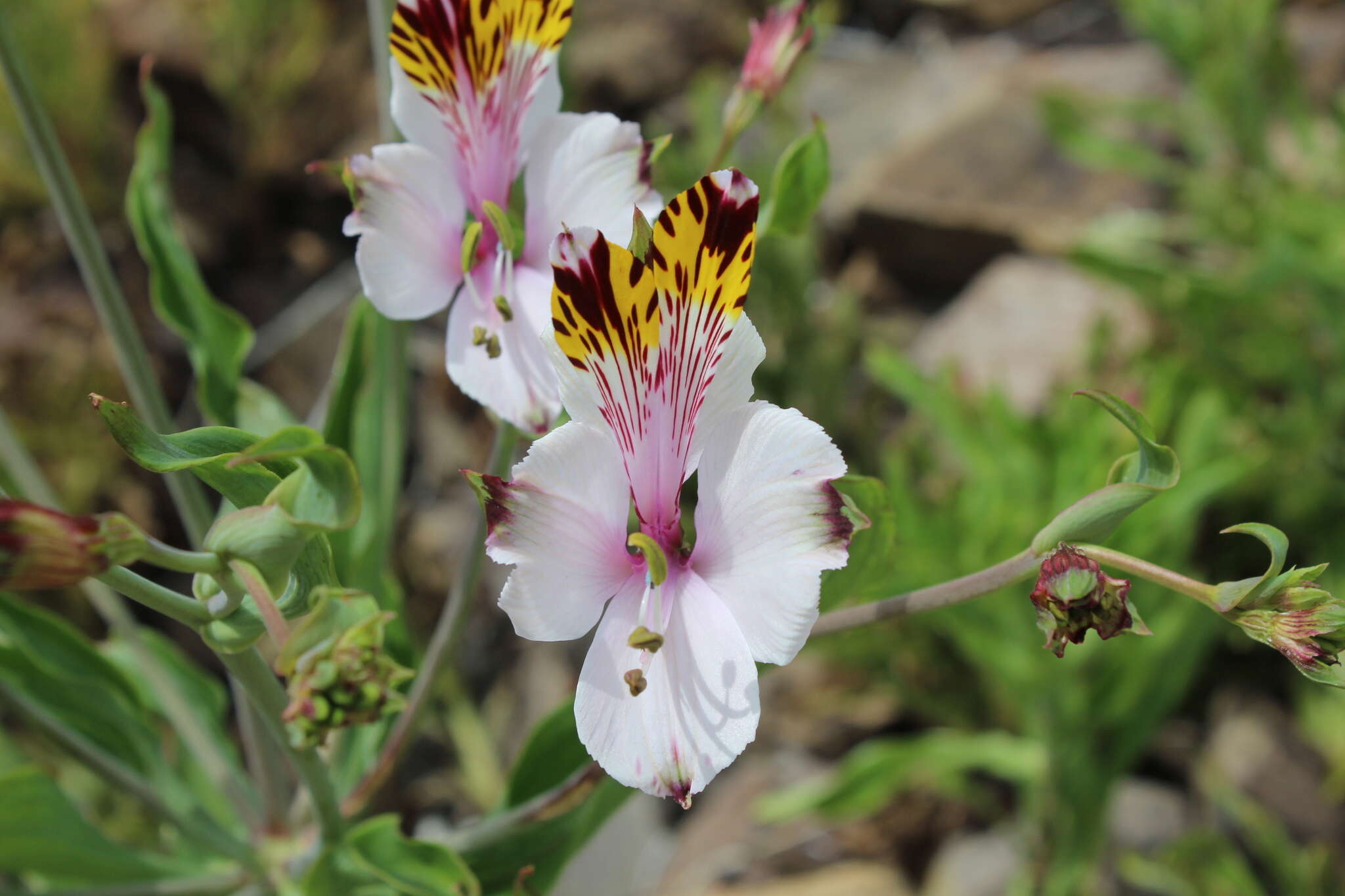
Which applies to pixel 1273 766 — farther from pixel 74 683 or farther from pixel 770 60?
pixel 74 683

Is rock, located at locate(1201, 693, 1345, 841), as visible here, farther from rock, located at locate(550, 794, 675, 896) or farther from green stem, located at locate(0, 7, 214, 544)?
green stem, located at locate(0, 7, 214, 544)

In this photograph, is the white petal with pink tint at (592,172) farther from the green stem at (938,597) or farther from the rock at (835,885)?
the rock at (835,885)

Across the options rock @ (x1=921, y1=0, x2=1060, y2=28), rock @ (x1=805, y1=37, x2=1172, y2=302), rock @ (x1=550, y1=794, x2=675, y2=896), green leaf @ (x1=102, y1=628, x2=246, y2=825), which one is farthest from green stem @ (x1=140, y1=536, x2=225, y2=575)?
rock @ (x1=921, y1=0, x2=1060, y2=28)

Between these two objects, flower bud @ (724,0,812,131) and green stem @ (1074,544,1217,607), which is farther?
flower bud @ (724,0,812,131)

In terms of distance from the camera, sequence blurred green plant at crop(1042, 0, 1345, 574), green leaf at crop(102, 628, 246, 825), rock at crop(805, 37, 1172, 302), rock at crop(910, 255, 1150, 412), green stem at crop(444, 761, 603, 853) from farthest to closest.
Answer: rock at crop(805, 37, 1172, 302), rock at crop(910, 255, 1150, 412), blurred green plant at crop(1042, 0, 1345, 574), green leaf at crop(102, 628, 246, 825), green stem at crop(444, 761, 603, 853)

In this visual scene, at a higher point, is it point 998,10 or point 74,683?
point 74,683

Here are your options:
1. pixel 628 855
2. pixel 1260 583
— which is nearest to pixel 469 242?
pixel 1260 583

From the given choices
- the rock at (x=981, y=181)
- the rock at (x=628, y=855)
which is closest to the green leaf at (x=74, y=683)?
the rock at (x=628, y=855)
